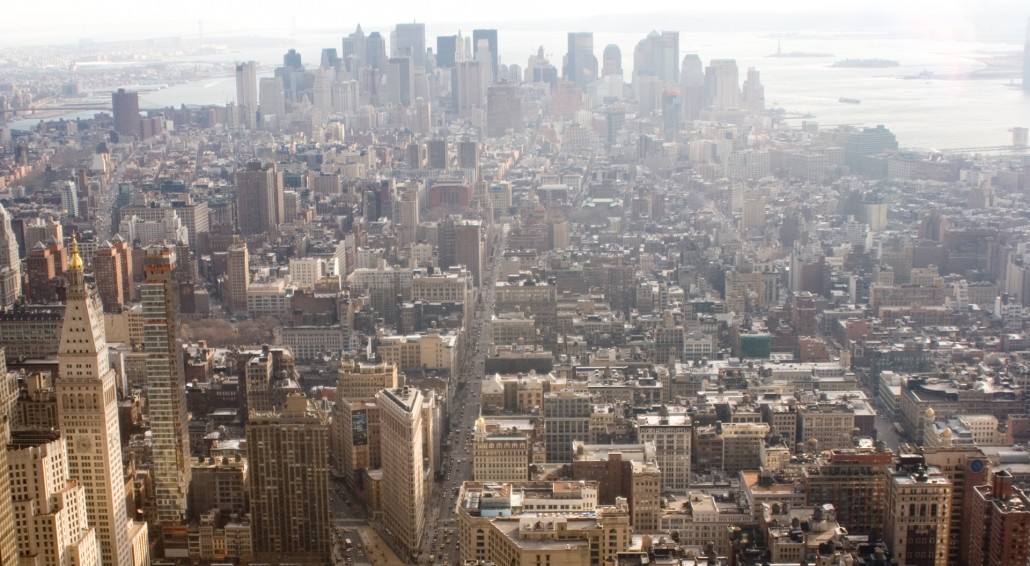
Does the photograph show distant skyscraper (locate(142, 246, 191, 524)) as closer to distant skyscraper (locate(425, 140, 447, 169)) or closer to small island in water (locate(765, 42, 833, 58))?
small island in water (locate(765, 42, 833, 58))

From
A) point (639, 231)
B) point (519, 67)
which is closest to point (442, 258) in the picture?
point (639, 231)

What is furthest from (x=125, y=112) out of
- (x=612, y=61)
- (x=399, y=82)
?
(x=612, y=61)

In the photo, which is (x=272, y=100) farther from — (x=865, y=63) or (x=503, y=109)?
(x=865, y=63)

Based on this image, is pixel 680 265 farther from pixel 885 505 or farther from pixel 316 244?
pixel 885 505

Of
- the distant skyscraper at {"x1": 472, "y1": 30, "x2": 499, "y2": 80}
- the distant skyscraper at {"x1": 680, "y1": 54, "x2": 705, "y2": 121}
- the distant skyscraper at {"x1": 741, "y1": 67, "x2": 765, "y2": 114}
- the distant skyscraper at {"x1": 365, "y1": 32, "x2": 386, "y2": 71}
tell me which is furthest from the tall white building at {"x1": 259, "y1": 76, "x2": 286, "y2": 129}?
the distant skyscraper at {"x1": 741, "y1": 67, "x2": 765, "y2": 114}

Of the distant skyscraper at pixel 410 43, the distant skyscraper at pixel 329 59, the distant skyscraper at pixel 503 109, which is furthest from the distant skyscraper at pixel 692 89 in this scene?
the distant skyscraper at pixel 329 59
